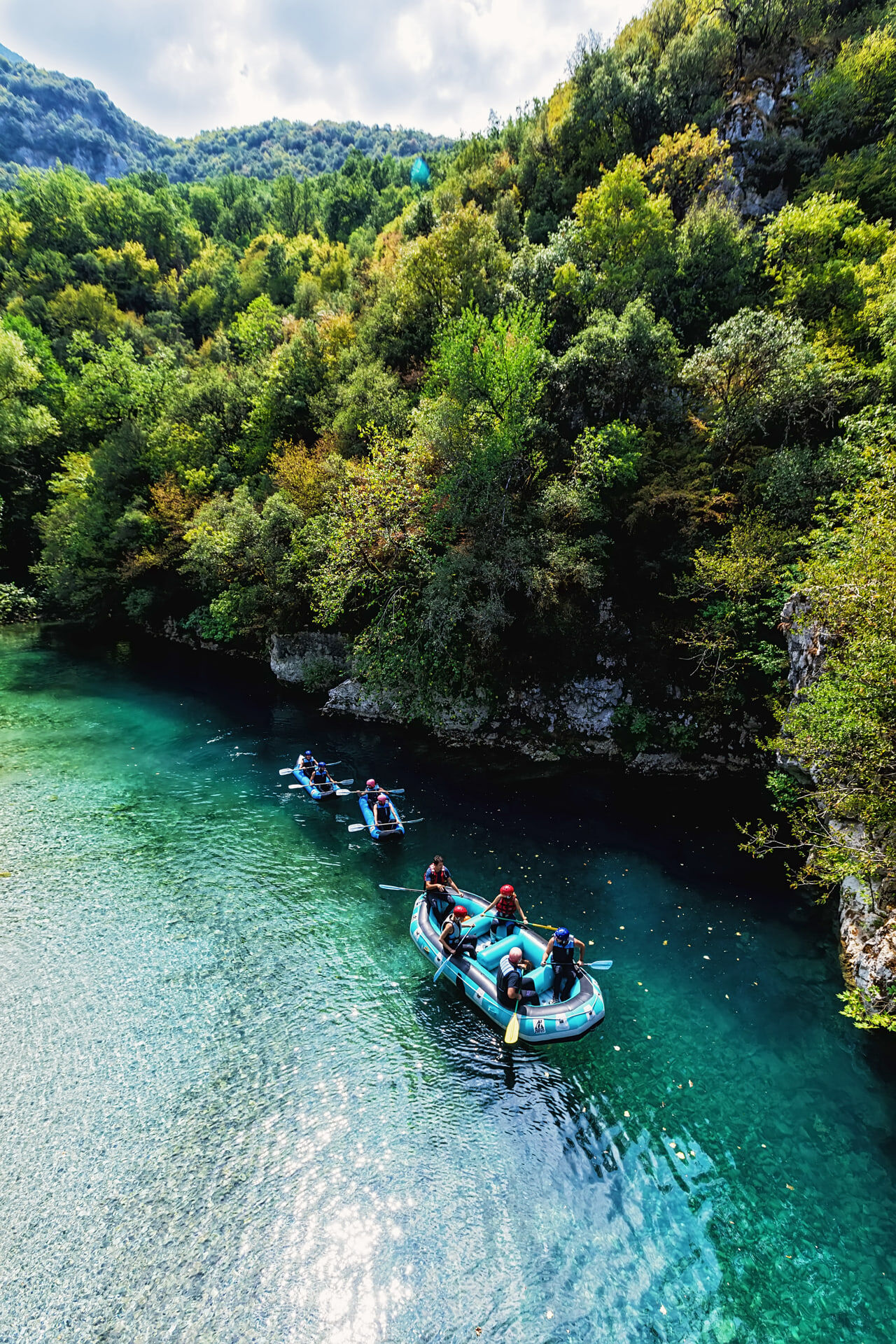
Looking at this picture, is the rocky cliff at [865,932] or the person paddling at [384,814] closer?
the rocky cliff at [865,932]

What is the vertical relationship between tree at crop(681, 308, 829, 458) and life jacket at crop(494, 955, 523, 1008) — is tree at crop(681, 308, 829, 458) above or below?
above

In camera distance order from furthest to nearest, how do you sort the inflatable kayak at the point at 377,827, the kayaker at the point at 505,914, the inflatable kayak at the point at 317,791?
the inflatable kayak at the point at 317,791 → the inflatable kayak at the point at 377,827 → the kayaker at the point at 505,914

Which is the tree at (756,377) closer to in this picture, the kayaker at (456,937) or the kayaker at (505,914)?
the kayaker at (505,914)

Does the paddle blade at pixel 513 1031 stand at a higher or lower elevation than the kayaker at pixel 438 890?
lower

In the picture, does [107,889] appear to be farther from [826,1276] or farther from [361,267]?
[361,267]

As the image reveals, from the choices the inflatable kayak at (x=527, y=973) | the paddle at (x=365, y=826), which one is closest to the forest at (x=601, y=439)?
the paddle at (x=365, y=826)

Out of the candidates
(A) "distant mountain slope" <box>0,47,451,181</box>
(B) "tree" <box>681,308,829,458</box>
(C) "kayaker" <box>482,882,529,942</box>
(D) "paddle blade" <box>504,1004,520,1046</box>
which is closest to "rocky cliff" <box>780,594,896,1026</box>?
(D) "paddle blade" <box>504,1004,520,1046</box>

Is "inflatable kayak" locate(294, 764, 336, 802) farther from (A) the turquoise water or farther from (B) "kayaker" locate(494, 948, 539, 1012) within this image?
(B) "kayaker" locate(494, 948, 539, 1012)

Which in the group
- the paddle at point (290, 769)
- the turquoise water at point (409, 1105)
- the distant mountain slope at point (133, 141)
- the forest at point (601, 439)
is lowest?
the turquoise water at point (409, 1105)
